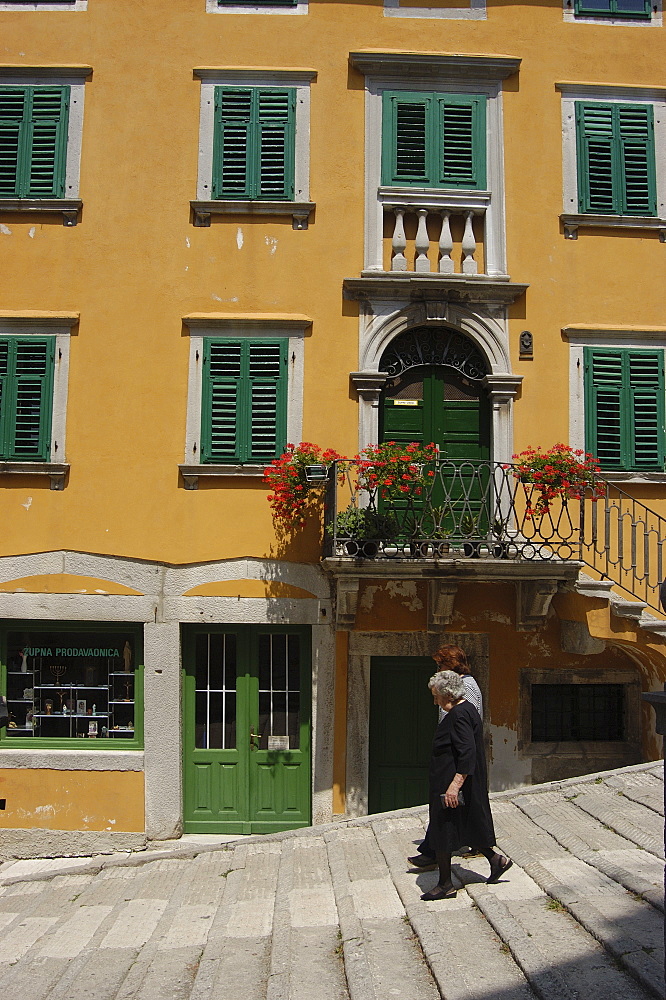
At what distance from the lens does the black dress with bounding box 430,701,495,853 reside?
618 cm

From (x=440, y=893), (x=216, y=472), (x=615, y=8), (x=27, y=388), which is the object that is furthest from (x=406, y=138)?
(x=440, y=893)

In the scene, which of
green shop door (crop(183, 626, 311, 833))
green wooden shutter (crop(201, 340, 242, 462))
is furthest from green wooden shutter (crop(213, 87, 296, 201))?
green shop door (crop(183, 626, 311, 833))

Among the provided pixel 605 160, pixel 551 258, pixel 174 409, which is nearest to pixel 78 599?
pixel 174 409

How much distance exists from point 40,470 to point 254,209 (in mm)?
3942

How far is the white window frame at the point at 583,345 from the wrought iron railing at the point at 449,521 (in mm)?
890

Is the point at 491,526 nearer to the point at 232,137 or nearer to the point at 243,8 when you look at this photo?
the point at 232,137

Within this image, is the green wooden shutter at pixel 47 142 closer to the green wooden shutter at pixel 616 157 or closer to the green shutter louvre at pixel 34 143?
the green shutter louvre at pixel 34 143

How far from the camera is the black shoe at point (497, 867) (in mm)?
6441

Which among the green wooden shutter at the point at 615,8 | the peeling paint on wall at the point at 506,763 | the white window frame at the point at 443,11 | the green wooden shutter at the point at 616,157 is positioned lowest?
the peeling paint on wall at the point at 506,763

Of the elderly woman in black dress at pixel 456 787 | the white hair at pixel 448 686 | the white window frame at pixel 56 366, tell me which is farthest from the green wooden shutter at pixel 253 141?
the elderly woman in black dress at pixel 456 787

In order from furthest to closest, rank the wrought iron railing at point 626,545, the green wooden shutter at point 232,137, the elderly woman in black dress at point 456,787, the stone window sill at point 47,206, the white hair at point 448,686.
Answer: the green wooden shutter at point 232,137 < the stone window sill at point 47,206 < the wrought iron railing at point 626,545 < the white hair at point 448,686 < the elderly woman in black dress at point 456,787

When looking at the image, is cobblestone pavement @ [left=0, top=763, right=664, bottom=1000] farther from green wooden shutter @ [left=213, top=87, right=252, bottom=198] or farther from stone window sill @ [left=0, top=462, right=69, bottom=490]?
green wooden shutter @ [left=213, top=87, right=252, bottom=198]

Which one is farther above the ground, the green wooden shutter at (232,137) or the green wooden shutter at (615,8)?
the green wooden shutter at (615,8)

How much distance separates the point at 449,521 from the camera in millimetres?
10008
